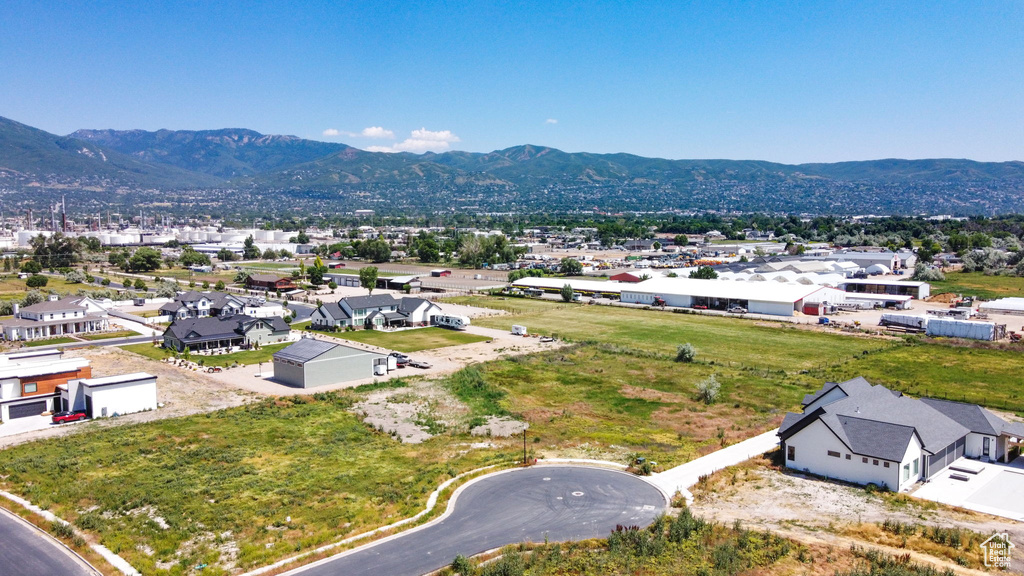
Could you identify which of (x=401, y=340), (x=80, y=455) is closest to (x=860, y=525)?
(x=80, y=455)

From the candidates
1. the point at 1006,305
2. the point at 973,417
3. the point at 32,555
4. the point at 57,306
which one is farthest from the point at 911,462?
the point at 57,306

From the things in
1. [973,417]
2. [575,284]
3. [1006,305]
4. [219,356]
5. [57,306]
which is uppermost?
[1006,305]

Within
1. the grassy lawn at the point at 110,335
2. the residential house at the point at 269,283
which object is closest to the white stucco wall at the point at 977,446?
the grassy lawn at the point at 110,335

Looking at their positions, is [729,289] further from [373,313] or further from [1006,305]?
[373,313]

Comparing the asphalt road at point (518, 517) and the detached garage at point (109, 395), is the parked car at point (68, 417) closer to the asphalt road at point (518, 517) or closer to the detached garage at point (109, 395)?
the detached garage at point (109, 395)

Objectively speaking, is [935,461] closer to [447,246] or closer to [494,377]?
[494,377]

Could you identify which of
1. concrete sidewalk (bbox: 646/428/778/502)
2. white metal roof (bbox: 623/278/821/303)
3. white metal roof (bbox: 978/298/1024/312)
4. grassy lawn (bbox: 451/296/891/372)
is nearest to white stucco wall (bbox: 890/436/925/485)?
concrete sidewalk (bbox: 646/428/778/502)

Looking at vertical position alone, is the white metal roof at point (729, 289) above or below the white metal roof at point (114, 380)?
above
